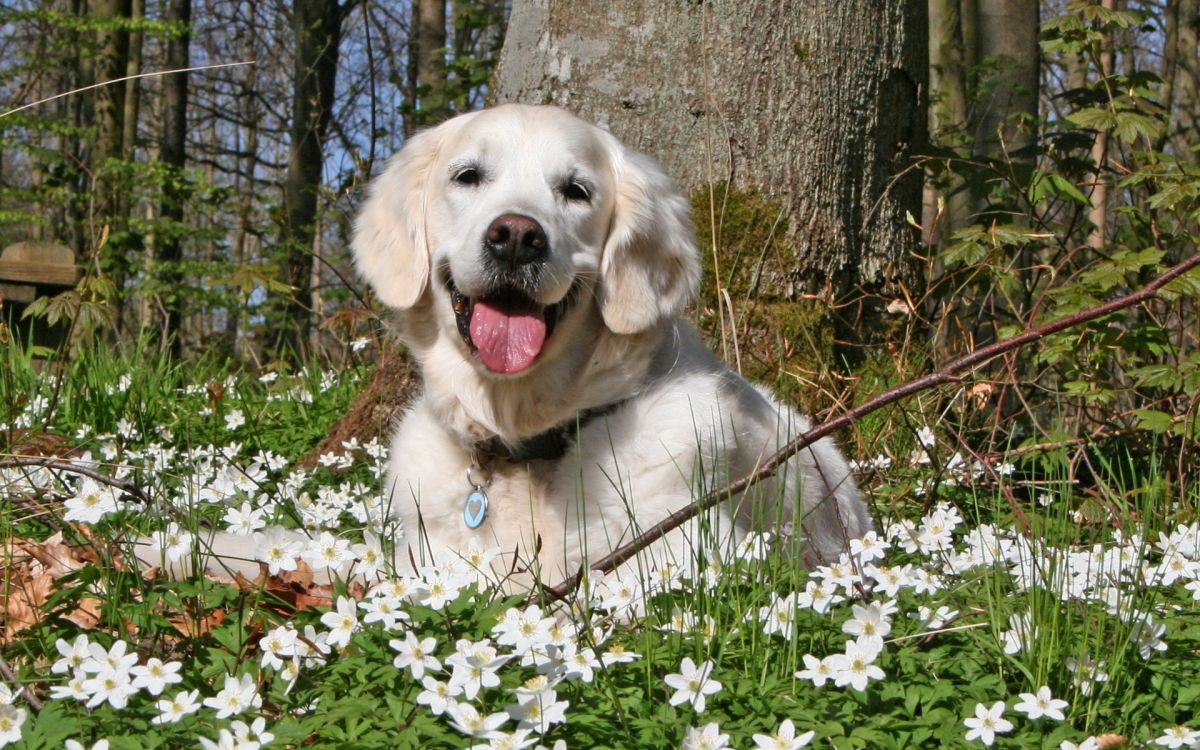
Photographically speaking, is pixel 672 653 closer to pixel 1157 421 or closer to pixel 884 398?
pixel 884 398

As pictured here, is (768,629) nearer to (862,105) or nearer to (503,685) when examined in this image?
(503,685)

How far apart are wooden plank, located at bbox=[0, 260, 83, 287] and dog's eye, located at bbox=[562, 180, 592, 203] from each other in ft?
15.6

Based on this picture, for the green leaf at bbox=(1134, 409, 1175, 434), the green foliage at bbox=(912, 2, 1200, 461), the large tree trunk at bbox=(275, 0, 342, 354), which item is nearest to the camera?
the green leaf at bbox=(1134, 409, 1175, 434)

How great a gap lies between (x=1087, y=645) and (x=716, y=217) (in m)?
2.66

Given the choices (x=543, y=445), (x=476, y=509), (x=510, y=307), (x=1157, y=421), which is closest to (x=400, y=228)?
(x=510, y=307)

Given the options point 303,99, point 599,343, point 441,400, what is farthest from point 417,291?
point 303,99

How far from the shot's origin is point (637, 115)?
175 inches

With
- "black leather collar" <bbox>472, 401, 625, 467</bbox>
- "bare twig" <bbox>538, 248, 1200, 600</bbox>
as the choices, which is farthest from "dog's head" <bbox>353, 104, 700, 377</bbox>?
"bare twig" <bbox>538, 248, 1200, 600</bbox>

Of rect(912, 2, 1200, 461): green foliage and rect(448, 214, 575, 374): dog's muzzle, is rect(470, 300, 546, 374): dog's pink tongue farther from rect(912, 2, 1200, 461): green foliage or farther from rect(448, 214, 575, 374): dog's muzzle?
rect(912, 2, 1200, 461): green foliage

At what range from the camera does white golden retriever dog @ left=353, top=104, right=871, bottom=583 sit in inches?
118

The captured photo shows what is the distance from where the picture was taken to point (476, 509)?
10.0 ft

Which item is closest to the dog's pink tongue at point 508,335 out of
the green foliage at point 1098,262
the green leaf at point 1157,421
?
the green foliage at point 1098,262

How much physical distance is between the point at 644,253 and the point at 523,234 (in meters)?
0.49

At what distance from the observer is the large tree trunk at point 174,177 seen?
10.8m
